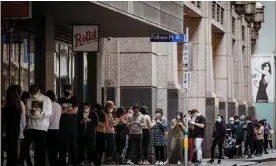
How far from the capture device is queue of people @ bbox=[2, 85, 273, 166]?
20.7 m

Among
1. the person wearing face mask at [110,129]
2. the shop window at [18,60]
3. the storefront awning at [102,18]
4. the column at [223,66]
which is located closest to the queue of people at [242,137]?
the column at [223,66]

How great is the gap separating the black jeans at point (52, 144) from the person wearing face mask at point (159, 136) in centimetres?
879

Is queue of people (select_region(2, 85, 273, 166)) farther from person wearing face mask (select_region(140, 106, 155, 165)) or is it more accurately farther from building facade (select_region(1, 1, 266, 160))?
building facade (select_region(1, 1, 266, 160))

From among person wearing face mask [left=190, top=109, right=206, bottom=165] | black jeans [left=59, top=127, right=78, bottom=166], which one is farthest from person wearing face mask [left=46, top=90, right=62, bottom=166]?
person wearing face mask [left=190, top=109, right=206, bottom=165]

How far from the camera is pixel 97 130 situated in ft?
90.1

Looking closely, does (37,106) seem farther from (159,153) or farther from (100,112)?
(159,153)

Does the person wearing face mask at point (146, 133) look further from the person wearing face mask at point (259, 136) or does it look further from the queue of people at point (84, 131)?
the person wearing face mask at point (259, 136)

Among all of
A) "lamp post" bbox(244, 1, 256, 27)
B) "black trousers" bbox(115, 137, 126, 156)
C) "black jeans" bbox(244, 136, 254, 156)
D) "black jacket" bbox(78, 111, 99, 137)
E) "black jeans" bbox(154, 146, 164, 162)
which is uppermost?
"lamp post" bbox(244, 1, 256, 27)

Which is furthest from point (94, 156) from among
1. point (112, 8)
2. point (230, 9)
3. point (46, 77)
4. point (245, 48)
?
point (245, 48)

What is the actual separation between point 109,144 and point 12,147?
29.1ft

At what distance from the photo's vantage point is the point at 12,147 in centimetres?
2042

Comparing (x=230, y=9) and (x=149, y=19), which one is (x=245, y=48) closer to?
(x=230, y=9)

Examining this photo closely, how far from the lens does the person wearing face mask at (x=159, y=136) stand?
3127cm

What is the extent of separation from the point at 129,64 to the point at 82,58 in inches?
138
